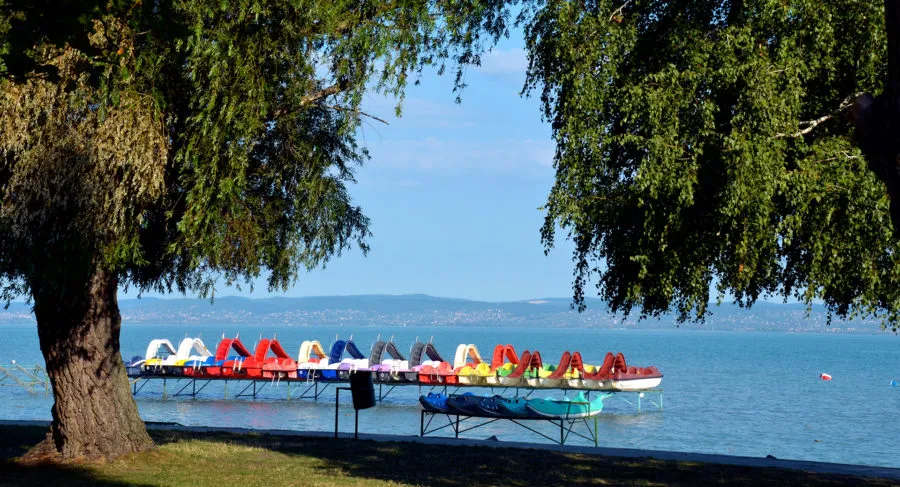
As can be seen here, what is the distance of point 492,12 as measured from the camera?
14930 mm

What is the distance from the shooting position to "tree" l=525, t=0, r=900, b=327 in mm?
11375

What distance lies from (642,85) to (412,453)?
22.1ft

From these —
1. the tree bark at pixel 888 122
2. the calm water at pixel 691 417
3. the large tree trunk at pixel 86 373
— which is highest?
the tree bark at pixel 888 122

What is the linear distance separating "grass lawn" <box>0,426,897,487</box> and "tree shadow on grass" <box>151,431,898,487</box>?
1cm

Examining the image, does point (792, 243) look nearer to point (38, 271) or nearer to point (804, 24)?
point (804, 24)

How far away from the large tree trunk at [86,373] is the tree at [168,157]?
0.02 metres

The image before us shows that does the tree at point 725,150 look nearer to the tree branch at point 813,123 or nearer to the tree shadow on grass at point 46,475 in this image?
the tree branch at point 813,123

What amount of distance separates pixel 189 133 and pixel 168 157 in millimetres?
418

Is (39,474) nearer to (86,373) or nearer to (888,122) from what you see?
(86,373)

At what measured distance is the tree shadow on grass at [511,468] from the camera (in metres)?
12.4

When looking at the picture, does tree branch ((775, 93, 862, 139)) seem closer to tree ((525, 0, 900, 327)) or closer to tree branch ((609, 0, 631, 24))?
tree ((525, 0, 900, 327))

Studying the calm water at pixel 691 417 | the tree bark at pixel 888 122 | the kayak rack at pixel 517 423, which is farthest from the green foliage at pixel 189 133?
the calm water at pixel 691 417

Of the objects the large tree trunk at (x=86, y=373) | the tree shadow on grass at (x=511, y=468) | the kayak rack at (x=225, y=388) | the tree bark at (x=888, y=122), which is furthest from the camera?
the kayak rack at (x=225, y=388)

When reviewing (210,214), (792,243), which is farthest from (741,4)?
(210,214)
